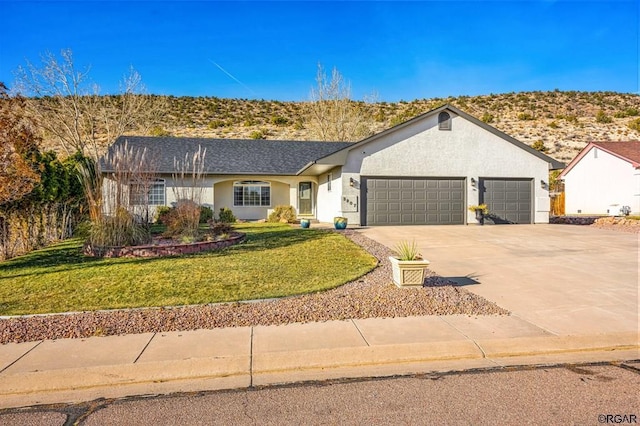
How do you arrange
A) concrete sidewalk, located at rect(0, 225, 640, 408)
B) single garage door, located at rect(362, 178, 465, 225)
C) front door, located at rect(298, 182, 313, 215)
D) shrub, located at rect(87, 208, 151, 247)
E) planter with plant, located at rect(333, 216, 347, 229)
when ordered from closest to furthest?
concrete sidewalk, located at rect(0, 225, 640, 408), shrub, located at rect(87, 208, 151, 247), planter with plant, located at rect(333, 216, 347, 229), single garage door, located at rect(362, 178, 465, 225), front door, located at rect(298, 182, 313, 215)

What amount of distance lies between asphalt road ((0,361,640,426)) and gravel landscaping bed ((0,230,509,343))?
1716 millimetres

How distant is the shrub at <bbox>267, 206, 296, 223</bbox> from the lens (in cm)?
2175

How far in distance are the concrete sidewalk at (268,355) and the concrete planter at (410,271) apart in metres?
1.68

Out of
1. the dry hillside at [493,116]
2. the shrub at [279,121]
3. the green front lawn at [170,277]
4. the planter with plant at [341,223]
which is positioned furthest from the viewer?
the shrub at [279,121]

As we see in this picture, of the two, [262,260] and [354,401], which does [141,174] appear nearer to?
[262,260]

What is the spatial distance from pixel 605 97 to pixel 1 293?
67.5m

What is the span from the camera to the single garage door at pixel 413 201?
728 inches

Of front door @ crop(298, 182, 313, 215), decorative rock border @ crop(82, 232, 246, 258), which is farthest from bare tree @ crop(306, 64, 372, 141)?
decorative rock border @ crop(82, 232, 246, 258)

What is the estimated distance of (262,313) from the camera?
5711mm

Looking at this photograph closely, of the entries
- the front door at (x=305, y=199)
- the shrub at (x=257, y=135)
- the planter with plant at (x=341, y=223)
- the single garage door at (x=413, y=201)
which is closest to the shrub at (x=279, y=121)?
the shrub at (x=257, y=135)

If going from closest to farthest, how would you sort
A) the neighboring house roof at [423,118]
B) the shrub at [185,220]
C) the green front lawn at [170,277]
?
the green front lawn at [170,277] < the shrub at [185,220] < the neighboring house roof at [423,118]

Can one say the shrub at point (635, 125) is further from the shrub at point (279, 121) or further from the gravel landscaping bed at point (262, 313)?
the gravel landscaping bed at point (262, 313)

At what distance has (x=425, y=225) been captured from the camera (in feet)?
61.1

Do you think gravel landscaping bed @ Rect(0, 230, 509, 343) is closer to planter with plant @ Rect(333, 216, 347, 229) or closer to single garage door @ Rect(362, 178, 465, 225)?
planter with plant @ Rect(333, 216, 347, 229)
